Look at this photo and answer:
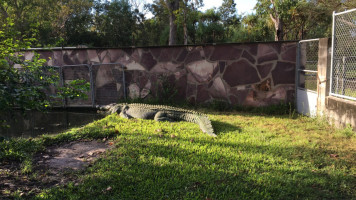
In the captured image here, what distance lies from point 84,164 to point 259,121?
397cm

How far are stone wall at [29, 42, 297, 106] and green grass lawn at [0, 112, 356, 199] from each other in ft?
6.83

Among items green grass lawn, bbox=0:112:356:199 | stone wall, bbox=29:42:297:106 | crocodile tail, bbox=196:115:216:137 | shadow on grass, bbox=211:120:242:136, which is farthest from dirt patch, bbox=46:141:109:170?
stone wall, bbox=29:42:297:106

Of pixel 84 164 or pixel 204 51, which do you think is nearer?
pixel 84 164

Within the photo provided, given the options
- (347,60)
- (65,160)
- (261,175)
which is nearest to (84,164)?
(65,160)

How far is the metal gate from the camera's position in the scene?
6.11 meters

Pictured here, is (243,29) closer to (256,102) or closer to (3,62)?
(256,102)

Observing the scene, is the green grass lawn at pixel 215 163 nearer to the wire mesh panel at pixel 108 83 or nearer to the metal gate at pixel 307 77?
the metal gate at pixel 307 77

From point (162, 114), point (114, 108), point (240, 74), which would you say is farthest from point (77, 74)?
point (240, 74)

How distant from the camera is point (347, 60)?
16.8 ft

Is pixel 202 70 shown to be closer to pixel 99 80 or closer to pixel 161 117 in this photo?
pixel 161 117

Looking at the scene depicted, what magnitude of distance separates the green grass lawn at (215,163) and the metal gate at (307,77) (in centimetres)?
86

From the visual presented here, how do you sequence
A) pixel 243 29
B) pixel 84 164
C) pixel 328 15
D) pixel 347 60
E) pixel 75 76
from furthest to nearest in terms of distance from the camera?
1. pixel 243 29
2. pixel 328 15
3. pixel 75 76
4. pixel 347 60
5. pixel 84 164

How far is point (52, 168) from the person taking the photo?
340 cm

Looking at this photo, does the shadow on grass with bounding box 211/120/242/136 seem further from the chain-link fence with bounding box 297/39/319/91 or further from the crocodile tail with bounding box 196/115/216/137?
the chain-link fence with bounding box 297/39/319/91
